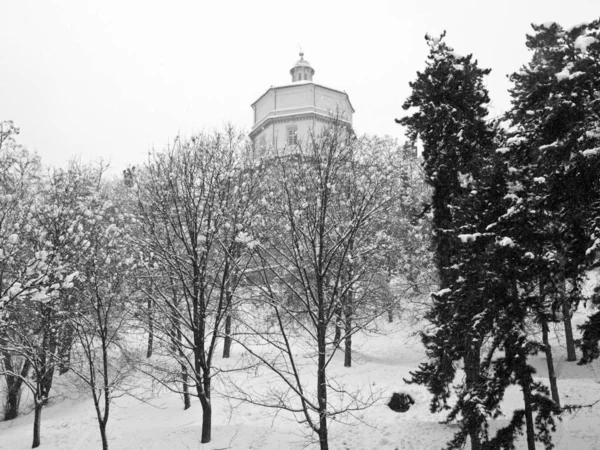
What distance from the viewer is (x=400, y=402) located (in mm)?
15906

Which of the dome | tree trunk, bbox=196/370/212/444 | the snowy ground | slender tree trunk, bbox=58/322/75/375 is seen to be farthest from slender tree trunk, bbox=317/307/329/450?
the dome

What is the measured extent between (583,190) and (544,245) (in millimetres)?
2193

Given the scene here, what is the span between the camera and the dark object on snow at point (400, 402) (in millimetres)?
15773

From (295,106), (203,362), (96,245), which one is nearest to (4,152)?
(96,245)

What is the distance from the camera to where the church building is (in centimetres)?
4603

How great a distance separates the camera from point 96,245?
44.4ft

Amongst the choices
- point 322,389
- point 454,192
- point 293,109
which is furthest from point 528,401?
point 293,109

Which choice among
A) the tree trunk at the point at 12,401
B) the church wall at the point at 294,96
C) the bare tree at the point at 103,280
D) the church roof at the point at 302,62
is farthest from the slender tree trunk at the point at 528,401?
the church roof at the point at 302,62

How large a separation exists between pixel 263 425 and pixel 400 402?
17.0 feet

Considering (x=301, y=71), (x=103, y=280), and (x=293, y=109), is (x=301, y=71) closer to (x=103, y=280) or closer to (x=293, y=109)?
(x=293, y=109)

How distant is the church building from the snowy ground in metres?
31.7

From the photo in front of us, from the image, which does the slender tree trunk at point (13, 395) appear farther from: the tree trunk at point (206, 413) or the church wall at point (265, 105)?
the church wall at point (265, 105)

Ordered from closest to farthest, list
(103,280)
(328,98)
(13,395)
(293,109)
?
(103,280), (13,395), (293,109), (328,98)

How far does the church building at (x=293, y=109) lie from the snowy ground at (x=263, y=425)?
104ft
